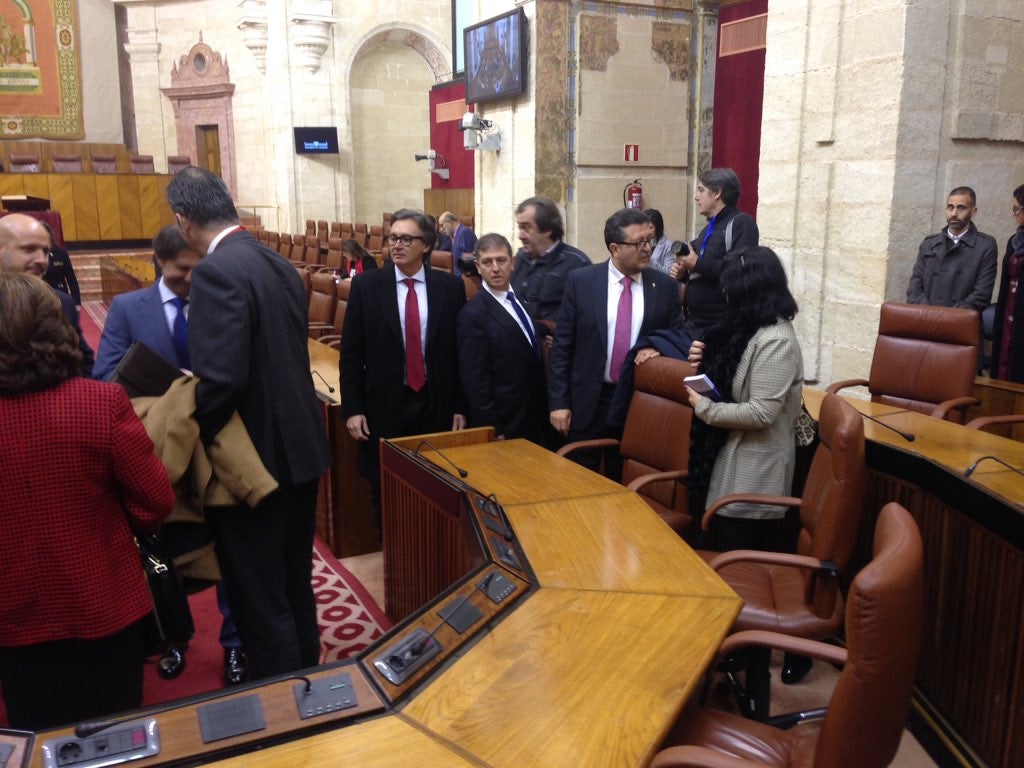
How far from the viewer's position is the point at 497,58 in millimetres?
7527

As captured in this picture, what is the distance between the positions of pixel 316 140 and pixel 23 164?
477 cm

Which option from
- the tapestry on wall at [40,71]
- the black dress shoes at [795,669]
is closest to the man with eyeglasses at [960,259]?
the black dress shoes at [795,669]

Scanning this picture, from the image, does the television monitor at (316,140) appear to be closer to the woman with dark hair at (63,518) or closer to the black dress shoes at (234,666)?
the black dress shoes at (234,666)

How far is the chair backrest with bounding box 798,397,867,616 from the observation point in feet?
7.19

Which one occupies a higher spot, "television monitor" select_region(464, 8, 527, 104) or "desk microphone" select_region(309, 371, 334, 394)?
"television monitor" select_region(464, 8, 527, 104)

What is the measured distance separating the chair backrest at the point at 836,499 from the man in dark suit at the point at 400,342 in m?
1.47

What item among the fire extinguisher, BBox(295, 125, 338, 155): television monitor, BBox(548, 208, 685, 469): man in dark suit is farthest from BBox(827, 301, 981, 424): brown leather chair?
BBox(295, 125, 338, 155): television monitor

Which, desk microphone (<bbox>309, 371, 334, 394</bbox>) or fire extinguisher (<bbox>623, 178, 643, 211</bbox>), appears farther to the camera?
fire extinguisher (<bbox>623, 178, 643, 211</bbox>)

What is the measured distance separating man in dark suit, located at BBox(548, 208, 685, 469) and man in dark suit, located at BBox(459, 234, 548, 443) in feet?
0.45

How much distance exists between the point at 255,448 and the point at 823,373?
3929 mm

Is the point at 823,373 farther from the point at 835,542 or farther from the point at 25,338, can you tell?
the point at 25,338

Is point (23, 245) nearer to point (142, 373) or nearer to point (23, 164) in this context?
point (142, 373)

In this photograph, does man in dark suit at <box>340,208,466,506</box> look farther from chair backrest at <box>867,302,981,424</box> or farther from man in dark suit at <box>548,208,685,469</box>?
chair backrest at <box>867,302,981,424</box>

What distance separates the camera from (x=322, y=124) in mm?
14594
